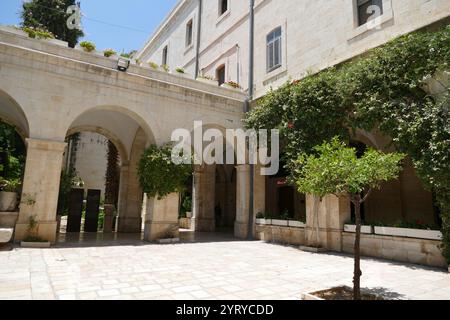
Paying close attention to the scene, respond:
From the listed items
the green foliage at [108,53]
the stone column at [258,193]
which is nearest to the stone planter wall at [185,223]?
the stone column at [258,193]

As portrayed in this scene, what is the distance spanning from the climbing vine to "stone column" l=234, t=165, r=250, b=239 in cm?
285

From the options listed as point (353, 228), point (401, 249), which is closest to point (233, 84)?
point (353, 228)

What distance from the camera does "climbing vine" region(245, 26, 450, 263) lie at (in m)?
7.41

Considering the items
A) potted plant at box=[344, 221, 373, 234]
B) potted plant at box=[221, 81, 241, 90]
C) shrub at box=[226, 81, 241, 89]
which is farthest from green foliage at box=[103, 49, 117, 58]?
potted plant at box=[344, 221, 373, 234]

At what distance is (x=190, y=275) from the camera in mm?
6148

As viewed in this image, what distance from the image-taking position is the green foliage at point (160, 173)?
11117 millimetres

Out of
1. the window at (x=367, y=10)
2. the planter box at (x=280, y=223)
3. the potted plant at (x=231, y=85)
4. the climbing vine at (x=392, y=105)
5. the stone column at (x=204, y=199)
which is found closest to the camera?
the climbing vine at (x=392, y=105)

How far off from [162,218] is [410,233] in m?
7.83

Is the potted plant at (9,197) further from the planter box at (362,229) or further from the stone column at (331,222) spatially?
the planter box at (362,229)

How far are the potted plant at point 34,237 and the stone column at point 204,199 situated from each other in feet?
29.9

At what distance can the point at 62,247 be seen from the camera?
9.47 meters

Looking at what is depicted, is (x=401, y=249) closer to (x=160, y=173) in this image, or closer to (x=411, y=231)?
(x=411, y=231)

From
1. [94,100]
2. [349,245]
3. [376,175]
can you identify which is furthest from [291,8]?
[376,175]
